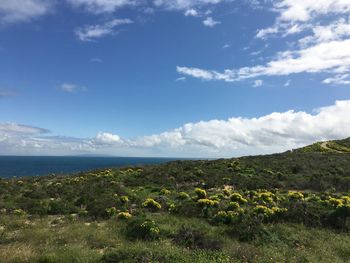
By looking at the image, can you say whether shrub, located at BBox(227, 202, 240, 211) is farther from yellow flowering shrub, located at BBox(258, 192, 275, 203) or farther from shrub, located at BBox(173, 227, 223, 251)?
shrub, located at BBox(173, 227, 223, 251)

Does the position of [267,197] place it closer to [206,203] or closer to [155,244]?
[206,203]

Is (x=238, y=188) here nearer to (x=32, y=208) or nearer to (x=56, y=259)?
(x=32, y=208)

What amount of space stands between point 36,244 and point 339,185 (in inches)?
891

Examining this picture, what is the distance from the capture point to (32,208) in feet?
62.8

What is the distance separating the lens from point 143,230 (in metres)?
13.5

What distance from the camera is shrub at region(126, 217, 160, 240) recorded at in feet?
43.5

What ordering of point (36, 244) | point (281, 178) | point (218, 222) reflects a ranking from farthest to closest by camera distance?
point (281, 178), point (218, 222), point (36, 244)

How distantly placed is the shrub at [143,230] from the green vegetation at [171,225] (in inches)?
1.4

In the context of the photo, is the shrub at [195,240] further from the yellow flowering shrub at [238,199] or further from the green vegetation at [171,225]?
→ the yellow flowering shrub at [238,199]

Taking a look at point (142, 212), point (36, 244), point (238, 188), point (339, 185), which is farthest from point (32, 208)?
point (339, 185)

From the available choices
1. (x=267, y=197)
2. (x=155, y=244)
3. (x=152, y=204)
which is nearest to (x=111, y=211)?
(x=152, y=204)

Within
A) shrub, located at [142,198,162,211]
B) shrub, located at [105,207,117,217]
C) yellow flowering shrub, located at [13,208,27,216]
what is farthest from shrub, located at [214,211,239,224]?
yellow flowering shrub, located at [13,208,27,216]

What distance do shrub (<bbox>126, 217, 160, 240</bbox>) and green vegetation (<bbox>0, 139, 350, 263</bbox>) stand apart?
Result: 35 mm

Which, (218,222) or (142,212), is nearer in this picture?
(218,222)
